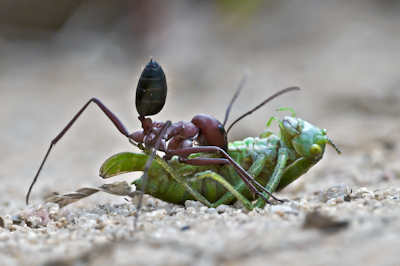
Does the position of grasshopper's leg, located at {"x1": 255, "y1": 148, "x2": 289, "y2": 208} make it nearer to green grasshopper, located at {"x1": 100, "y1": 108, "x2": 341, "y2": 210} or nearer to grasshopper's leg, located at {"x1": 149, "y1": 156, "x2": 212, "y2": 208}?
green grasshopper, located at {"x1": 100, "y1": 108, "x2": 341, "y2": 210}

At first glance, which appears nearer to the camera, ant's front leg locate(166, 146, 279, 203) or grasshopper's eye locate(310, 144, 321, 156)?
ant's front leg locate(166, 146, 279, 203)

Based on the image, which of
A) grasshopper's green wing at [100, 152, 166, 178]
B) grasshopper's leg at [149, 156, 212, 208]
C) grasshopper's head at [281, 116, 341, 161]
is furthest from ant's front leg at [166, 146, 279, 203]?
grasshopper's head at [281, 116, 341, 161]

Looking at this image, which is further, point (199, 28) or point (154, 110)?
point (199, 28)

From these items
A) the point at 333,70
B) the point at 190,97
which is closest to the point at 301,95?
the point at 333,70

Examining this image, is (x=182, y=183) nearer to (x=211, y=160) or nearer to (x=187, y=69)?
(x=211, y=160)

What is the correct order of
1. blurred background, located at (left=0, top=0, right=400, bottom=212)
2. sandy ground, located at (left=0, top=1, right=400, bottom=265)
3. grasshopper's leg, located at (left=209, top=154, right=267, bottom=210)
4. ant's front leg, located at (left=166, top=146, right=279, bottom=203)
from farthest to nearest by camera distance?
blurred background, located at (left=0, top=0, right=400, bottom=212)
grasshopper's leg, located at (left=209, top=154, right=267, bottom=210)
ant's front leg, located at (left=166, top=146, right=279, bottom=203)
sandy ground, located at (left=0, top=1, right=400, bottom=265)

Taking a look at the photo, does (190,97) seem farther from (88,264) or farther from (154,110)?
(88,264)
